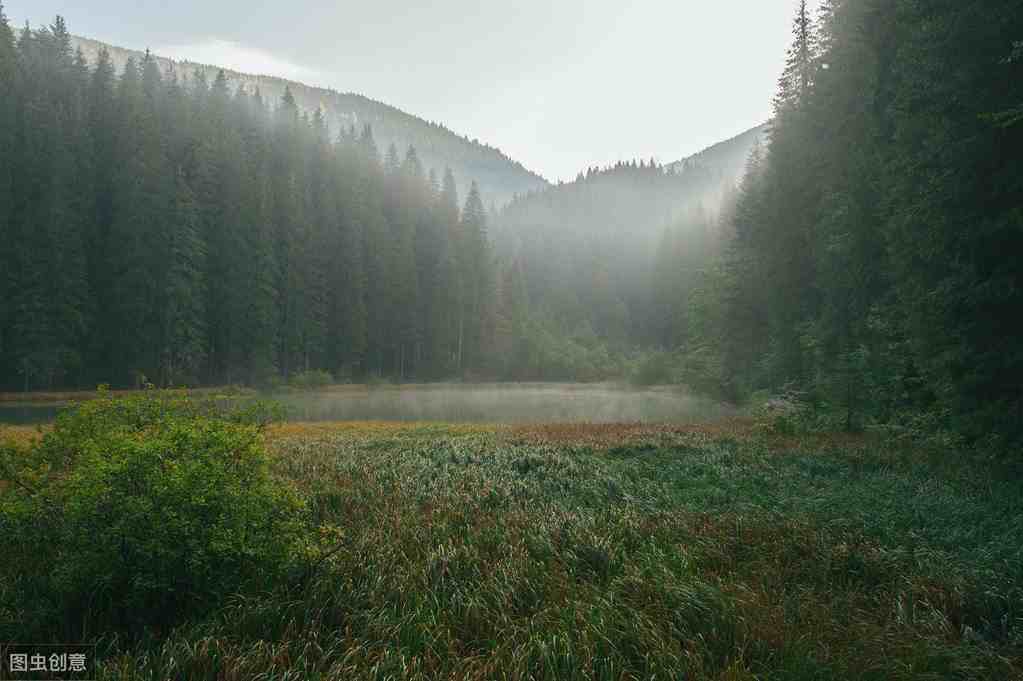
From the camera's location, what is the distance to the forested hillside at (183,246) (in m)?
39.5

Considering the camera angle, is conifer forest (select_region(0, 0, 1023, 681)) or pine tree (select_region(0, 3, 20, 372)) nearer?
conifer forest (select_region(0, 0, 1023, 681))

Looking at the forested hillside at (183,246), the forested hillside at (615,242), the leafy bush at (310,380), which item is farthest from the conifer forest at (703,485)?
the forested hillside at (615,242)

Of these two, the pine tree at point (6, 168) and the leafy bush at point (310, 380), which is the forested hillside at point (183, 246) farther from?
the leafy bush at point (310, 380)

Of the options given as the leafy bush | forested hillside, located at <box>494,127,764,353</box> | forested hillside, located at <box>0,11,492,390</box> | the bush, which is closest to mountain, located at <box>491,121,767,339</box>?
forested hillside, located at <box>494,127,764,353</box>

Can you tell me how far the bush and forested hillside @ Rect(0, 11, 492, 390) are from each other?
1382 inches

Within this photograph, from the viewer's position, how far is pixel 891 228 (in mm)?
13281

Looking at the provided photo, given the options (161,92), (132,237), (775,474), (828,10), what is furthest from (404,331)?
(775,474)

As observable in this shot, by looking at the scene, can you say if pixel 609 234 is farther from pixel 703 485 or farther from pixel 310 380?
pixel 703 485

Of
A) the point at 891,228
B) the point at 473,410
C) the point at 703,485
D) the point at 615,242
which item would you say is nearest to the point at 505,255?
the point at 615,242

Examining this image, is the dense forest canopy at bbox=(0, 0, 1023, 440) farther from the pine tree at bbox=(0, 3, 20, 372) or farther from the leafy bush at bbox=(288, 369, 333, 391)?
the leafy bush at bbox=(288, 369, 333, 391)

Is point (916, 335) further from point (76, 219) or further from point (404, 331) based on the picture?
point (404, 331)

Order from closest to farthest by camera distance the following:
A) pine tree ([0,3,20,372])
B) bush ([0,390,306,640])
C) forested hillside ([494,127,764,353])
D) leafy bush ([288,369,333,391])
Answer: bush ([0,390,306,640]) → pine tree ([0,3,20,372]) → leafy bush ([288,369,333,391]) → forested hillside ([494,127,764,353])

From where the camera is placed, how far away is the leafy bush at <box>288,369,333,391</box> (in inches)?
1845

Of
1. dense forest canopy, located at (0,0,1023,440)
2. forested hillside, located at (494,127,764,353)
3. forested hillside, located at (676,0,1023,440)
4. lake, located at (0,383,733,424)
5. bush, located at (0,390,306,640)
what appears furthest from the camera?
forested hillside, located at (494,127,764,353)
